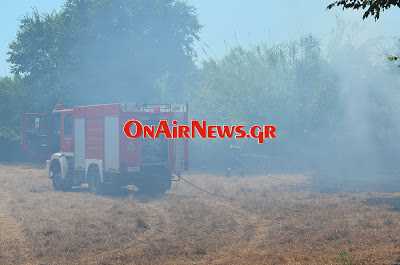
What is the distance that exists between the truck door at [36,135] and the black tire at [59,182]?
99 centimetres

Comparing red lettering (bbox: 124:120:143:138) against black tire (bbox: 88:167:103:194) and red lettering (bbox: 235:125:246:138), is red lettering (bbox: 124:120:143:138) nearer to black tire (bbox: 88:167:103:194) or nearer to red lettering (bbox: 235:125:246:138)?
black tire (bbox: 88:167:103:194)

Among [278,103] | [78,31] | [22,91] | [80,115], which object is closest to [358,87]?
[278,103]

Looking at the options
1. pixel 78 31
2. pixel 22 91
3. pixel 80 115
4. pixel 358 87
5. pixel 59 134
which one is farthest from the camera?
pixel 22 91

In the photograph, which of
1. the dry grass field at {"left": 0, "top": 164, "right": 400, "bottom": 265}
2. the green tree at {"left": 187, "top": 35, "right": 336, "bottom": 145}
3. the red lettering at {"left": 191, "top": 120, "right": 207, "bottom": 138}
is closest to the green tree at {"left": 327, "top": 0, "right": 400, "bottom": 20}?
the dry grass field at {"left": 0, "top": 164, "right": 400, "bottom": 265}

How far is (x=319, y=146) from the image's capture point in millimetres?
30172

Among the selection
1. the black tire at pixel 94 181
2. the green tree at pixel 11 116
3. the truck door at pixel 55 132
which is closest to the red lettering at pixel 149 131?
the black tire at pixel 94 181

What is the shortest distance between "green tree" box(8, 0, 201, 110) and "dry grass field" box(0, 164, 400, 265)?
22612mm

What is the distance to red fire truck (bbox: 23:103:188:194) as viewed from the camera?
1773 centimetres

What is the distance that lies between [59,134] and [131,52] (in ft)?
65.7

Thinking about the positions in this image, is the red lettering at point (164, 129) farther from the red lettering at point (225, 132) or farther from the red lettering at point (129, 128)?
the red lettering at point (225, 132)

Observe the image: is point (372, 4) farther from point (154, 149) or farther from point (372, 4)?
point (154, 149)

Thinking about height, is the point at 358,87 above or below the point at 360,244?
above

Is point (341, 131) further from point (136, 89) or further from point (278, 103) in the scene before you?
point (136, 89)

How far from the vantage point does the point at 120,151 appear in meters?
17.6
